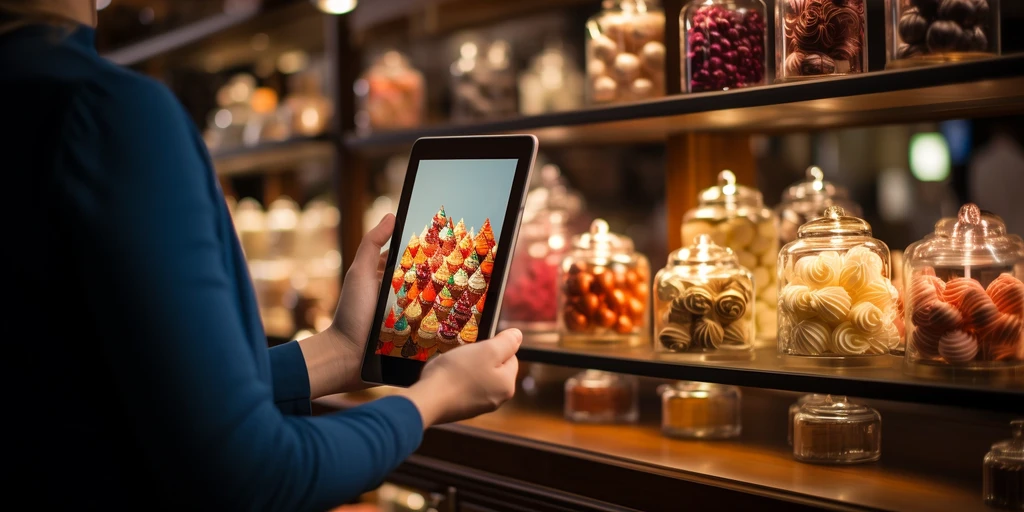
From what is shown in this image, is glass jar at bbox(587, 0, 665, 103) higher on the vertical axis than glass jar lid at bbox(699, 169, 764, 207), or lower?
higher

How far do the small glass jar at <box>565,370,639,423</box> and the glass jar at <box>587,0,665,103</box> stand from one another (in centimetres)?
54

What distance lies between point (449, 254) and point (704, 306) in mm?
497

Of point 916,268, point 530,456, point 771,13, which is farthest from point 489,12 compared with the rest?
point 916,268

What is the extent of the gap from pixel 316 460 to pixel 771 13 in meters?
1.40

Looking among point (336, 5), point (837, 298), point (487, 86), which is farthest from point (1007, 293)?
point (336, 5)

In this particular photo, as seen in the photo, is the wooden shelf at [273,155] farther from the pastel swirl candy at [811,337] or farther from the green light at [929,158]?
the green light at [929,158]

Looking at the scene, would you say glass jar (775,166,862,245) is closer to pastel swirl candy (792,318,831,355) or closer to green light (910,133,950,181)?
pastel swirl candy (792,318,831,355)

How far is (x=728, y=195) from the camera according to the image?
1.64 meters

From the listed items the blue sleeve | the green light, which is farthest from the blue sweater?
the green light

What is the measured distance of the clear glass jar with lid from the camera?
1.29m

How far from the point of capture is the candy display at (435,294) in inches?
44.2

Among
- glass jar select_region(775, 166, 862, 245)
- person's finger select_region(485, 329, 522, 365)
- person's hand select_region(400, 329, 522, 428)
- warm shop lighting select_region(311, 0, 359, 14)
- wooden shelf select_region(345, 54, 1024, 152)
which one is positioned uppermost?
warm shop lighting select_region(311, 0, 359, 14)

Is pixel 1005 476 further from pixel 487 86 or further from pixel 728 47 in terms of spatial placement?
pixel 487 86

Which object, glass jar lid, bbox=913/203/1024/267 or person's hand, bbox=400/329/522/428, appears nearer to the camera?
person's hand, bbox=400/329/522/428
